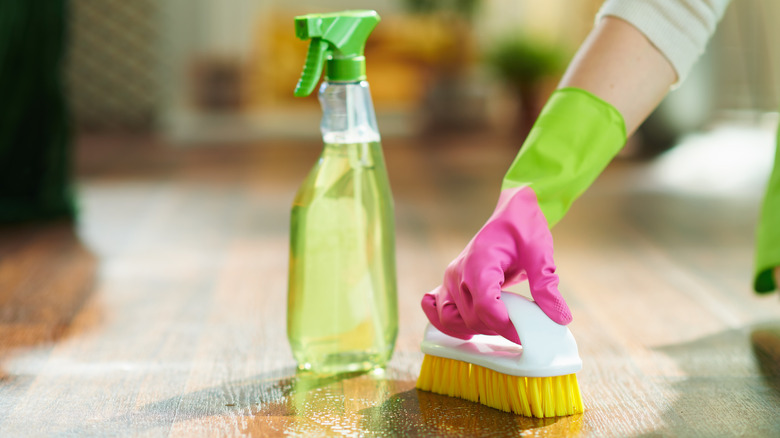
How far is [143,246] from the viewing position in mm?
1264

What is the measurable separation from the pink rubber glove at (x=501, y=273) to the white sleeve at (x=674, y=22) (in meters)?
0.17

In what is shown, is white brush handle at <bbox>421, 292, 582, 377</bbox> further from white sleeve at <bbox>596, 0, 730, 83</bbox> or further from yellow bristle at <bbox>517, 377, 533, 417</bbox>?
white sleeve at <bbox>596, 0, 730, 83</bbox>

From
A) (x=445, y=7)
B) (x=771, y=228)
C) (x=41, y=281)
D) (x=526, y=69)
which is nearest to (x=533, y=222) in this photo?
(x=771, y=228)

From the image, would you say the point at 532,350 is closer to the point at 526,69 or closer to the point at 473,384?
the point at 473,384

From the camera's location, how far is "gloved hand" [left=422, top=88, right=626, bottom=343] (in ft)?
1.99

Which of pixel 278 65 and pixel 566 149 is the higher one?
pixel 566 149

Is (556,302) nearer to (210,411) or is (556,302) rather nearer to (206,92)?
(210,411)

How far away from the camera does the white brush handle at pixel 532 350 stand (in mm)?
590

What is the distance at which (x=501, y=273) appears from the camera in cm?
61

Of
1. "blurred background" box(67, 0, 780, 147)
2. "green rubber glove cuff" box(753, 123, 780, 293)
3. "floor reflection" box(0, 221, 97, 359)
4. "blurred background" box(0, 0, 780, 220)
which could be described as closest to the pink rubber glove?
"green rubber glove cuff" box(753, 123, 780, 293)

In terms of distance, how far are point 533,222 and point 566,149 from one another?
0.07 meters

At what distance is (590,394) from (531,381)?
3.5 inches

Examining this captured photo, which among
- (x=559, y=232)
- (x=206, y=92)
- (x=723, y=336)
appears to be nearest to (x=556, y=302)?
(x=723, y=336)

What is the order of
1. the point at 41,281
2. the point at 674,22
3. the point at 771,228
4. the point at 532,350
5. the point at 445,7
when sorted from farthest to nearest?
the point at 445,7 → the point at 41,281 → the point at 771,228 → the point at 674,22 → the point at 532,350
